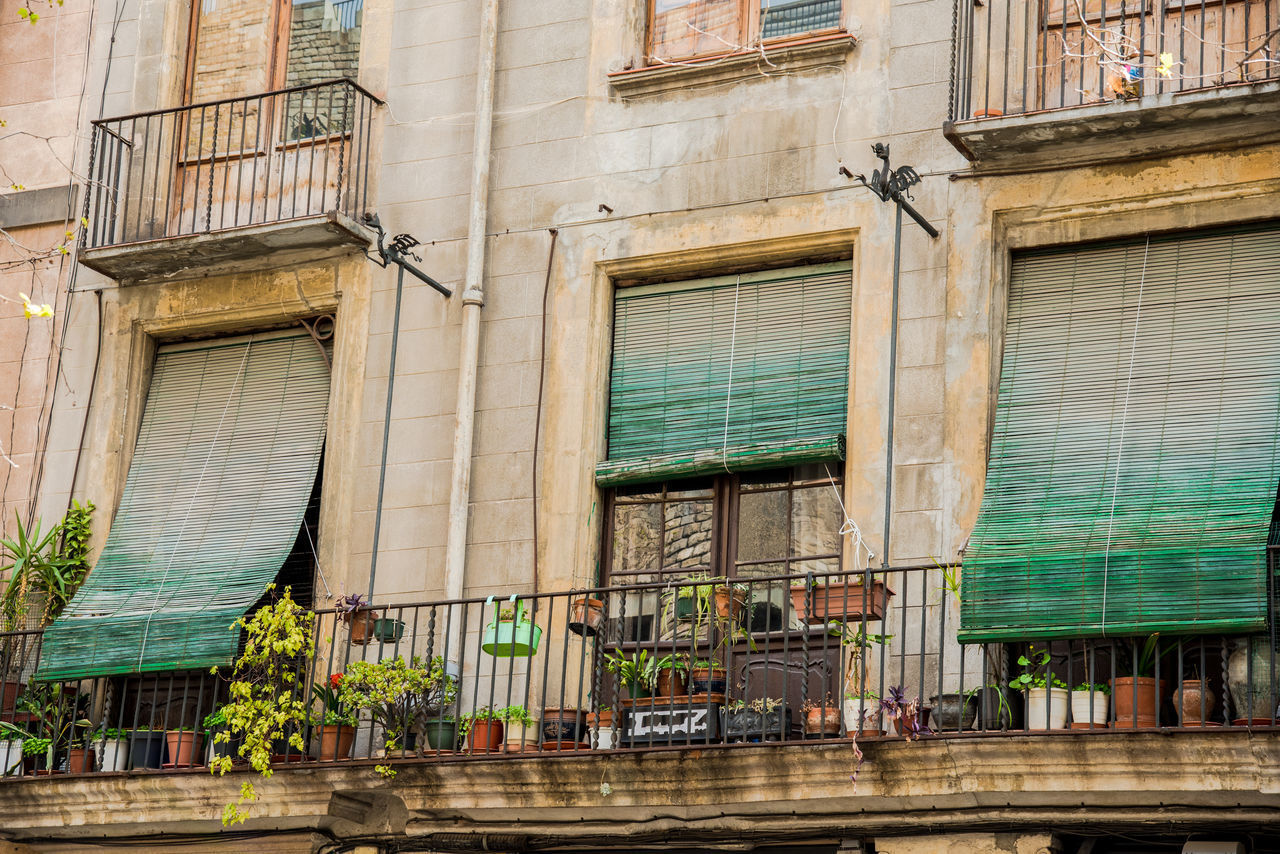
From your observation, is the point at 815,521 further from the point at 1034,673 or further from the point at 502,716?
the point at 502,716

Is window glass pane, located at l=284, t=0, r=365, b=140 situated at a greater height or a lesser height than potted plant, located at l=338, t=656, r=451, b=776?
greater

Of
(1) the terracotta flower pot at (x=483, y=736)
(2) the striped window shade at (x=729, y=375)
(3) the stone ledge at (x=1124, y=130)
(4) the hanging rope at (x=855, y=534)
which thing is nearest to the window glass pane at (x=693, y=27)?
(2) the striped window shade at (x=729, y=375)

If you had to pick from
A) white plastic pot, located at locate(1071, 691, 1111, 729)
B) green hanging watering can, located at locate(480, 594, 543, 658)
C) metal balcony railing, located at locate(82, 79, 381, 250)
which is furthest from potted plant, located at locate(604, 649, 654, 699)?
metal balcony railing, located at locate(82, 79, 381, 250)

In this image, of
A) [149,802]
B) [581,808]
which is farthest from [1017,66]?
[149,802]

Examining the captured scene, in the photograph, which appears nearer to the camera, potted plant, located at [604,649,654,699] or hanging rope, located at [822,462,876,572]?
potted plant, located at [604,649,654,699]

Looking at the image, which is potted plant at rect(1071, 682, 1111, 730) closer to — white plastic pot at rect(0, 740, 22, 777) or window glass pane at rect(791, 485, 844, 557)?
window glass pane at rect(791, 485, 844, 557)

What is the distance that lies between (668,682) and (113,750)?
12.0ft

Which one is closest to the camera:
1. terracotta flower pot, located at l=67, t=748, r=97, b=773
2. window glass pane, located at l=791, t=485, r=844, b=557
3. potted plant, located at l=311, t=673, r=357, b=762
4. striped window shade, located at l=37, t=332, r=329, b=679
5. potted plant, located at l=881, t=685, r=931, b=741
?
potted plant, located at l=881, t=685, r=931, b=741

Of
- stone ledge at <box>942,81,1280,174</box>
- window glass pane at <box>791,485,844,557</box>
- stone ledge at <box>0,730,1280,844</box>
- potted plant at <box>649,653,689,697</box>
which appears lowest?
stone ledge at <box>0,730,1280,844</box>

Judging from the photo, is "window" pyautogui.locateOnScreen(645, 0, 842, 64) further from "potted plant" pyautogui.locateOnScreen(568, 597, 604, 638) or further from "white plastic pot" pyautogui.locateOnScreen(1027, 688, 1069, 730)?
"white plastic pot" pyautogui.locateOnScreen(1027, 688, 1069, 730)

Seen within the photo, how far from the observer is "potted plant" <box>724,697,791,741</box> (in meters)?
11.3

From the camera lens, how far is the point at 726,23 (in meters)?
13.8

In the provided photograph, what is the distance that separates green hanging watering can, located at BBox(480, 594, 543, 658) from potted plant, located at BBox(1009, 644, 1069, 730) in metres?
2.80

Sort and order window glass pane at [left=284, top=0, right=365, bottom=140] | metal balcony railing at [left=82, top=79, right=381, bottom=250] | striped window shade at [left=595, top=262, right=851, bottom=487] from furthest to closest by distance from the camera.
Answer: window glass pane at [left=284, top=0, right=365, bottom=140], metal balcony railing at [left=82, top=79, right=381, bottom=250], striped window shade at [left=595, top=262, right=851, bottom=487]
